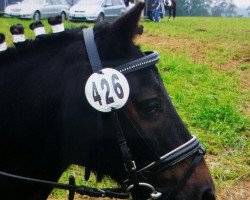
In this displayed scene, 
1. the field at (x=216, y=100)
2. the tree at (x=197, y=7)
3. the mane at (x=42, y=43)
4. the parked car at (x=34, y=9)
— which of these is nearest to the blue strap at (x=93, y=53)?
the mane at (x=42, y=43)

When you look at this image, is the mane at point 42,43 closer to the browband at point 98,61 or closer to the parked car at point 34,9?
the browband at point 98,61

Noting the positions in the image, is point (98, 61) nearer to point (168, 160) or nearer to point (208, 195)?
point (168, 160)

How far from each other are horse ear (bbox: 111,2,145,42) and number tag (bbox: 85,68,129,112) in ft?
0.69

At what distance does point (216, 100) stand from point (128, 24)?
6.03m

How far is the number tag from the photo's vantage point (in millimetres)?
2223

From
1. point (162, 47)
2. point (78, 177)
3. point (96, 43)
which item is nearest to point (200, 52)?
point (162, 47)

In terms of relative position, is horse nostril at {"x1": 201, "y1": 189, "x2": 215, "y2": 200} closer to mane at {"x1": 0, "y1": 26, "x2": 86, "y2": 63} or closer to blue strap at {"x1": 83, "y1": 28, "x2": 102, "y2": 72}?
blue strap at {"x1": 83, "y1": 28, "x2": 102, "y2": 72}

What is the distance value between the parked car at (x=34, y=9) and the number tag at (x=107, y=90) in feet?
65.1

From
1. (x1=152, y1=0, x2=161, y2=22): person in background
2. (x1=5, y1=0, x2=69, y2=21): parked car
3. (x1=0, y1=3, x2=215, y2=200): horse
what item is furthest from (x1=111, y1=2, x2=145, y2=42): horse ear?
(x1=152, y1=0, x2=161, y2=22): person in background

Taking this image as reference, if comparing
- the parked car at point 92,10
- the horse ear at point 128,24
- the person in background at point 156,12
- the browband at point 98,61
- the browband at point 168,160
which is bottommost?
the person in background at point 156,12

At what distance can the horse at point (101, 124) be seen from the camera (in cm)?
227


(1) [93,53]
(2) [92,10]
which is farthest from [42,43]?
(2) [92,10]

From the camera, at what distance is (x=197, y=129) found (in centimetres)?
644

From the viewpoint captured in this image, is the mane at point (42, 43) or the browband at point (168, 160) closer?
the browband at point (168, 160)
